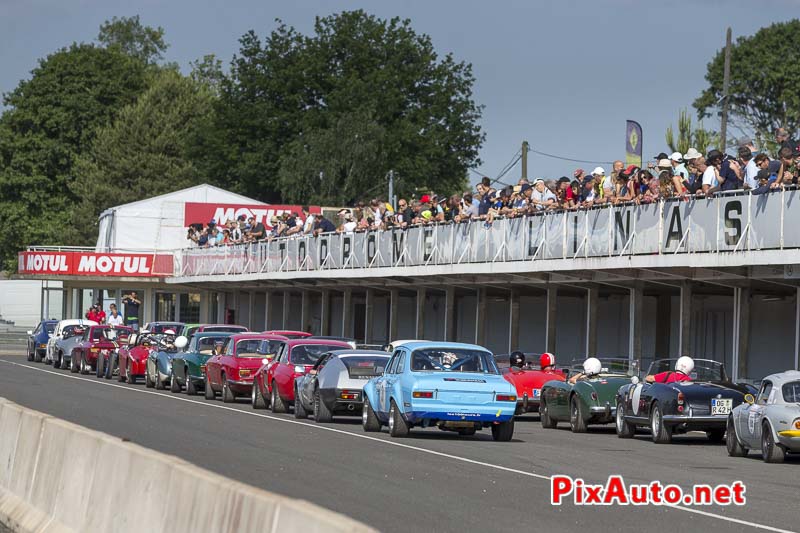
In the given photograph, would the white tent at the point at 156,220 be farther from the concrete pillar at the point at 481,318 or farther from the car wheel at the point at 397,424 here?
the car wheel at the point at 397,424

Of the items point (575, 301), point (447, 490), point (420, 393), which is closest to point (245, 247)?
point (575, 301)

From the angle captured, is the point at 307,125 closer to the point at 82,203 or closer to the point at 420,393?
the point at 82,203

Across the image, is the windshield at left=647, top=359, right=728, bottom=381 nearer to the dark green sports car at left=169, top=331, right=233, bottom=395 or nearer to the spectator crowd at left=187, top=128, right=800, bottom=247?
the spectator crowd at left=187, top=128, right=800, bottom=247

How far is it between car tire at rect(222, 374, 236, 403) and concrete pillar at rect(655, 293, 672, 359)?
45.9ft

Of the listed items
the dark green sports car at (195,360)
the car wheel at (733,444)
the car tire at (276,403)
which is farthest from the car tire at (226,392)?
the car wheel at (733,444)

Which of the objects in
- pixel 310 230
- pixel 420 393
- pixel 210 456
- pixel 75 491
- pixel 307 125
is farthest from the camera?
pixel 307 125

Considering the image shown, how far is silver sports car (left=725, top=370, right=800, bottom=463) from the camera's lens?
19.2m

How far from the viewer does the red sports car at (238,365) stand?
31781mm

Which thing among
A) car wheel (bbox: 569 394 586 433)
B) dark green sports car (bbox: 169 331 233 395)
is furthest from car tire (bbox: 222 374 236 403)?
car wheel (bbox: 569 394 586 433)

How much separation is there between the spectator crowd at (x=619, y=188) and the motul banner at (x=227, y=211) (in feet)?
97.9

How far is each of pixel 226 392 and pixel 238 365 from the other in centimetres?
69

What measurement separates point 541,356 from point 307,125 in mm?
54295

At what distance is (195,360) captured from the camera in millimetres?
35125

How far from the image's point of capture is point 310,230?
165 feet
